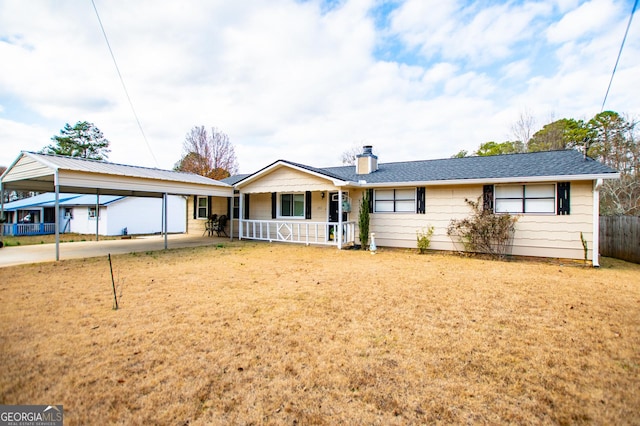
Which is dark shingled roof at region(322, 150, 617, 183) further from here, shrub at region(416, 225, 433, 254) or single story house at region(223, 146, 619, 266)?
shrub at region(416, 225, 433, 254)

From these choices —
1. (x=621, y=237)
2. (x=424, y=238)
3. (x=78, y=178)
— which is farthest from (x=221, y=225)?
(x=621, y=237)

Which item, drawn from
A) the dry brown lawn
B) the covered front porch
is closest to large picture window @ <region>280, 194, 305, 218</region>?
the covered front porch

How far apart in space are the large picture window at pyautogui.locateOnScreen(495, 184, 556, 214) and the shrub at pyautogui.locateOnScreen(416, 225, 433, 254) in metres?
2.22

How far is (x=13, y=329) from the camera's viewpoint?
11.7 ft

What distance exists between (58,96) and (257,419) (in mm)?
19289

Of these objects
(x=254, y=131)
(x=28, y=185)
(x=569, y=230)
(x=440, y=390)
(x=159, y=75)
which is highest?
(x=254, y=131)

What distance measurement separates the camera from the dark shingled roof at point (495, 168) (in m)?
8.88

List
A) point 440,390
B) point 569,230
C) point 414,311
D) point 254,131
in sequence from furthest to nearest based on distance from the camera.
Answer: point 254,131 < point 569,230 < point 414,311 < point 440,390

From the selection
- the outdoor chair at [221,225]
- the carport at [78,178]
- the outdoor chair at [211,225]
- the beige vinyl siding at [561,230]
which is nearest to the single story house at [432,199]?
the beige vinyl siding at [561,230]

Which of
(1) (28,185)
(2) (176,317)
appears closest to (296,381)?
(2) (176,317)

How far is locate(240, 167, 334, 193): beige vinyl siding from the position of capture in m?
11.7

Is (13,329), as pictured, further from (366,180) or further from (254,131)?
(254,131)

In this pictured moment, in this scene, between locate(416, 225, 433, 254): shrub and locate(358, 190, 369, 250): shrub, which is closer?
locate(416, 225, 433, 254): shrub

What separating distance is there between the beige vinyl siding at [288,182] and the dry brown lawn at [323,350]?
19.6 ft
